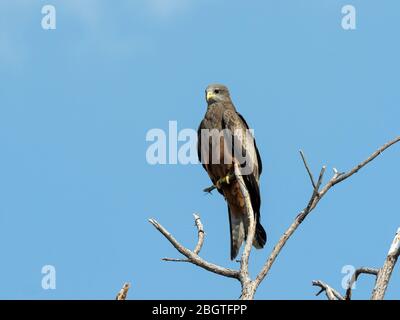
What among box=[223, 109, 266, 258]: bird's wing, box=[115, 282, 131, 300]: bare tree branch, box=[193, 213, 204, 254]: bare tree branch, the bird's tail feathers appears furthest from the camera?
box=[223, 109, 266, 258]: bird's wing

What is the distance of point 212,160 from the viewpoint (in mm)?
11500

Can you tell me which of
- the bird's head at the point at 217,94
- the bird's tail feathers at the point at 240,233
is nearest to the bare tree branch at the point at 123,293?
the bird's tail feathers at the point at 240,233

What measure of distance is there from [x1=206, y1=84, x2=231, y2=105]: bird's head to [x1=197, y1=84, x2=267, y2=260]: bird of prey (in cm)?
13

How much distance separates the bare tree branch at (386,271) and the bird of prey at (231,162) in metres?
3.04

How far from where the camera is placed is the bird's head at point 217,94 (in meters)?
12.4

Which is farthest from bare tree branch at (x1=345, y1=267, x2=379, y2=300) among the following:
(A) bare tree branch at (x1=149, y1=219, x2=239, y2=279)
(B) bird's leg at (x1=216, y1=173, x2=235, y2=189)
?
(B) bird's leg at (x1=216, y1=173, x2=235, y2=189)

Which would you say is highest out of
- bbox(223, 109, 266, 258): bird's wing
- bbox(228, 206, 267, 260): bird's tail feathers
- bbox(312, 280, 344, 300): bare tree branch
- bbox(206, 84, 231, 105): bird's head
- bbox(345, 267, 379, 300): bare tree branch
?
bbox(206, 84, 231, 105): bird's head

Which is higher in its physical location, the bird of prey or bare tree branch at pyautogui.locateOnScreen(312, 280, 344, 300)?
the bird of prey

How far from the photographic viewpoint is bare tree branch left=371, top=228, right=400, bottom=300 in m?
7.38

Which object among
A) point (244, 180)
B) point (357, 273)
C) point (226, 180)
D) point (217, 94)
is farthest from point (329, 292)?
point (217, 94)

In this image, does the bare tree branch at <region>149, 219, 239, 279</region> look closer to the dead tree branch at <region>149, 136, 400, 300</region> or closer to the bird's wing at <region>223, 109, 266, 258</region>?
the dead tree branch at <region>149, 136, 400, 300</region>
